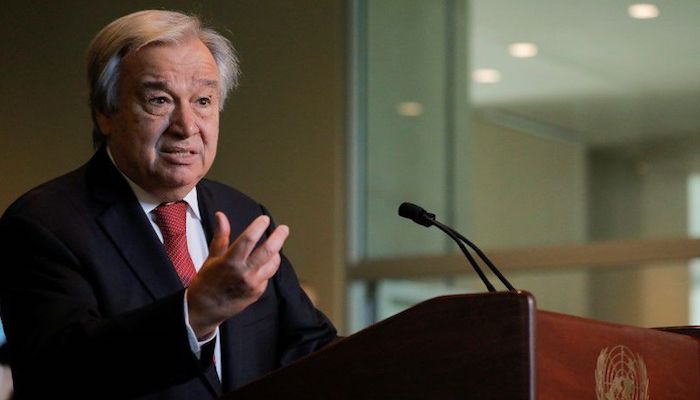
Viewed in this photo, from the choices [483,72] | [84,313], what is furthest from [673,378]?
[483,72]

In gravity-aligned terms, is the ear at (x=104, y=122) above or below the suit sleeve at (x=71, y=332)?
above

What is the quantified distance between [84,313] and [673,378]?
97cm

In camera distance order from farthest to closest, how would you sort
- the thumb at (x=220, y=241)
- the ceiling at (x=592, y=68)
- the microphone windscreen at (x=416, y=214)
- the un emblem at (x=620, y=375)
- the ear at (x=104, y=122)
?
the ceiling at (x=592, y=68) → the ear at (x=104, y=122) → the microphone windscreen at (x=416, y=214) → the un emblem at (x=620, y=375) → the thumb at (x=220, y=241)

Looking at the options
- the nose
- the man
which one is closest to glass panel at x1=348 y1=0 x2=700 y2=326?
the man

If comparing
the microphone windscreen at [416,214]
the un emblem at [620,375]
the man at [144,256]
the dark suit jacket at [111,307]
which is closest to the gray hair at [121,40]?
the man at [144,256]

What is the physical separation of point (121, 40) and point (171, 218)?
33cm

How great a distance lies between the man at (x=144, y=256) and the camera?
75.4 inches

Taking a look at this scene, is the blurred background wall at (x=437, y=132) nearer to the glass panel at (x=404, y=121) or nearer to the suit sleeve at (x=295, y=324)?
the glass panel at (x=404, y=121)

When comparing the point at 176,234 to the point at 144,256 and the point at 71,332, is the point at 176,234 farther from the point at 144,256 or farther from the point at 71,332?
the point at 71,332

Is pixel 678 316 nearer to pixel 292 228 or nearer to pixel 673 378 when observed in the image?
pixel 292 228

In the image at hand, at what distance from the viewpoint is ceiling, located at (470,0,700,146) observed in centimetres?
640

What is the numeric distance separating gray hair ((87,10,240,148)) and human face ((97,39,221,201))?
0.02 m

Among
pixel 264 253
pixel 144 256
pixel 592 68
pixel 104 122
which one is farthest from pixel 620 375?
pixel 592 68

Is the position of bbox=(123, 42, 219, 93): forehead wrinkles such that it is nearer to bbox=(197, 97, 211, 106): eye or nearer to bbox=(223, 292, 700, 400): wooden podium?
bbox=(197, 97, 211, 106): eye
